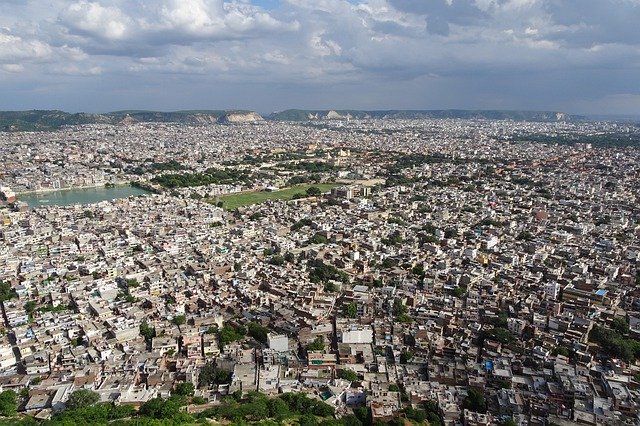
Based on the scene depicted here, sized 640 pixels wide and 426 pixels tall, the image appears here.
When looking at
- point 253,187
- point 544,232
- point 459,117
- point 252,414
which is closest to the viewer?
point 252,414

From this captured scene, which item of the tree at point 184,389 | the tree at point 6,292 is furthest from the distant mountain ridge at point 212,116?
the tree at point 184,389

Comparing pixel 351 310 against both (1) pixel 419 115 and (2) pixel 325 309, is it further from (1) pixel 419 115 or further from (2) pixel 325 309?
(1) pixel 419 115

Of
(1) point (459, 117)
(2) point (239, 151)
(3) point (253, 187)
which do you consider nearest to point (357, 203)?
(3) point (253, 187)

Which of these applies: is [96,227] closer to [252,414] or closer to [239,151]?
[252,414]

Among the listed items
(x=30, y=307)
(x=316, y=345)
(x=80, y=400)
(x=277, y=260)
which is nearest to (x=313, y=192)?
(x=277, y=260)

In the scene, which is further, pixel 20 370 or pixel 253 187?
pixel 253 187

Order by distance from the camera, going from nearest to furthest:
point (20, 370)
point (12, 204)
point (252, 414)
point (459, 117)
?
point (252, 414)
point (20, 370)
point (12, 204)
point (459, 117)
